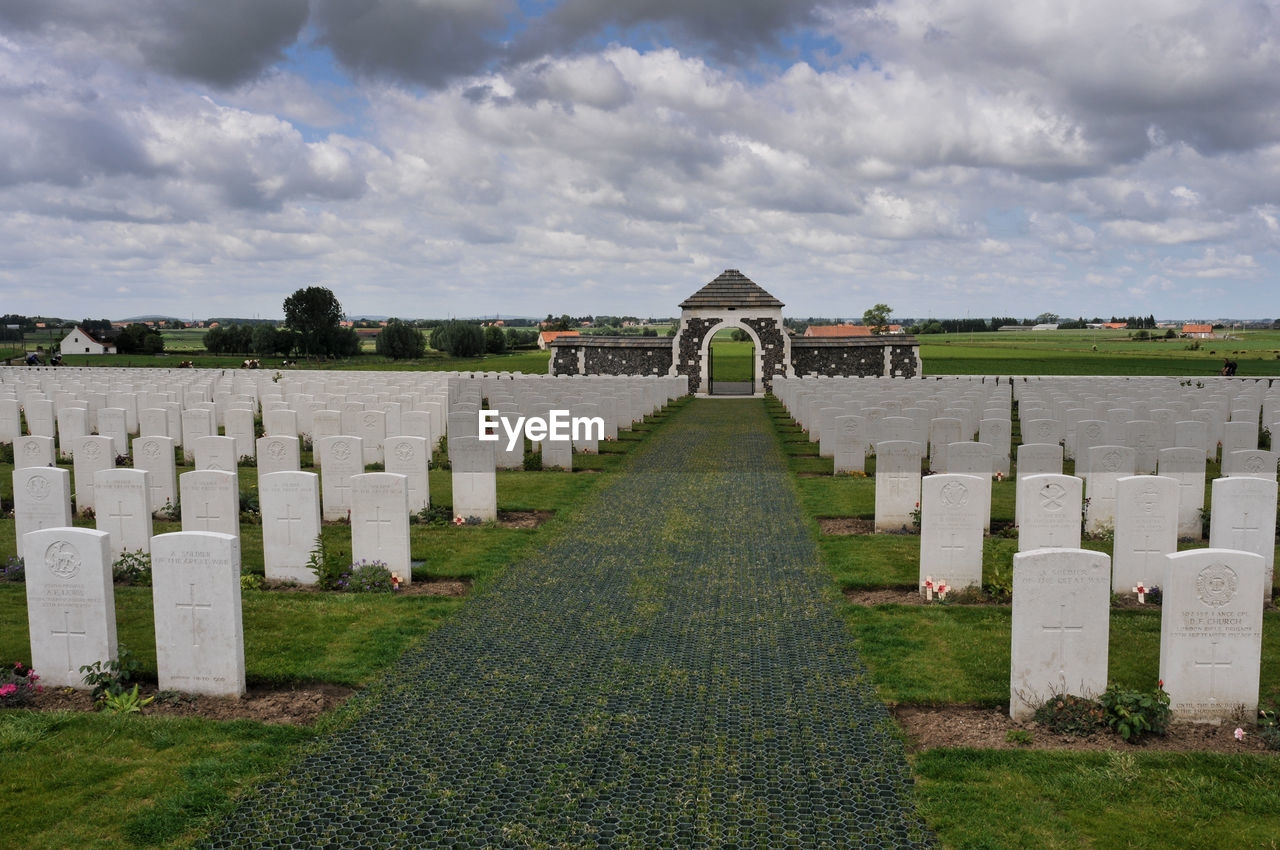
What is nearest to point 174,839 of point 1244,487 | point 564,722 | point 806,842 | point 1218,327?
point 564,722

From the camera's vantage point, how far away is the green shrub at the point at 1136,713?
5.67m

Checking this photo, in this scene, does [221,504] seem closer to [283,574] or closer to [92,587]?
[283,574]

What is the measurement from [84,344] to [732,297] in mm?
67543

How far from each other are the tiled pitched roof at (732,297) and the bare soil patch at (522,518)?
27379 mm

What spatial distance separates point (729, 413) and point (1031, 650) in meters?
23.3

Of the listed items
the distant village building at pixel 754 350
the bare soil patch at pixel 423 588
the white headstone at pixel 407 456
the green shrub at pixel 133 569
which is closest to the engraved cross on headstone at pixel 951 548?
the bare soil patch at pixel 423 588

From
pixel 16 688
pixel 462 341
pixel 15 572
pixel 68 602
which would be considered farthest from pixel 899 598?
pixel 462 341

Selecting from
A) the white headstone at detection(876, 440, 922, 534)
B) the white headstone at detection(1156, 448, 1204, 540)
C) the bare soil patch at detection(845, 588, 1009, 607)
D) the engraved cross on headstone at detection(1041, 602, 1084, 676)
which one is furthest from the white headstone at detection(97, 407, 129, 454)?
the white headstone at detection(1156, 448, 1204, 540)

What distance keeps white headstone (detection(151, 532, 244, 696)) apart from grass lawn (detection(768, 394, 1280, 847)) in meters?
4.57

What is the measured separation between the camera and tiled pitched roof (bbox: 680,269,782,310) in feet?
128

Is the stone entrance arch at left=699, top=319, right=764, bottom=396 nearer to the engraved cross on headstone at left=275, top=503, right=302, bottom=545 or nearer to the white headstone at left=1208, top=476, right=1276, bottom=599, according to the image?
the white headstone at left=1208, top=476, right=1276, bottom=599

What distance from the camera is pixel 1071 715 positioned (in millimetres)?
5805

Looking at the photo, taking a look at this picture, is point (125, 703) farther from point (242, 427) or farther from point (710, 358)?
point (710, 358)

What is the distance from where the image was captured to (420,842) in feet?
14.4
